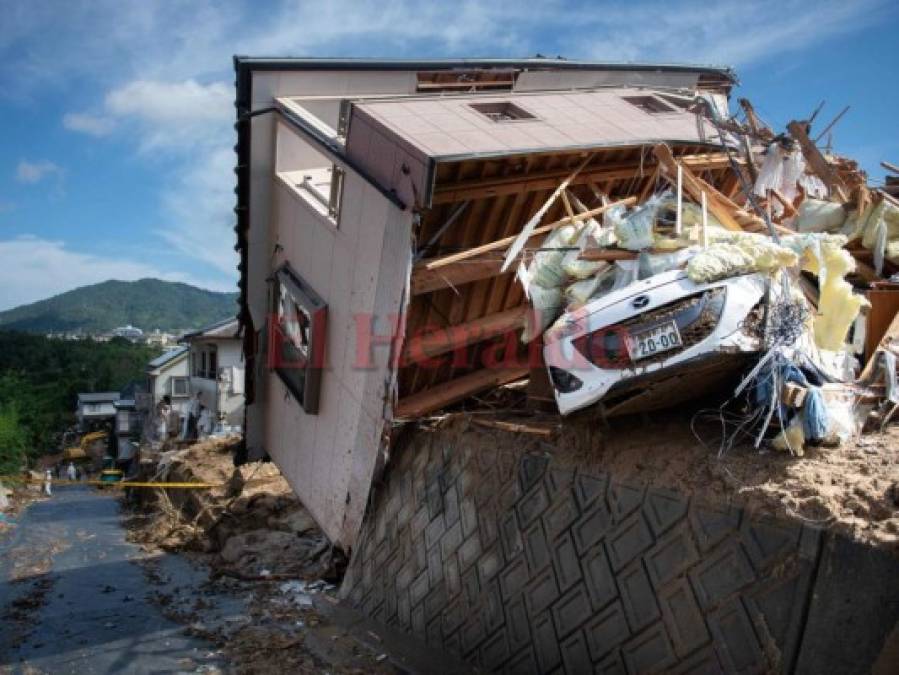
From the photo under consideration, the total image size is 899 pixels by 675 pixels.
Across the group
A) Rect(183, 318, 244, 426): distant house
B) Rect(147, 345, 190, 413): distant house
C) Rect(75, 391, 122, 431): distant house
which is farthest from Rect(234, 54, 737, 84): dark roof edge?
Rect(75, 391, 122, 431): distant house

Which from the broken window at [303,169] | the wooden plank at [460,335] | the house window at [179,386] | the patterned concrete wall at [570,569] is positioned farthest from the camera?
the house window at [179,386]

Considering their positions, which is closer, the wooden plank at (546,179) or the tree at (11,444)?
the wooden plank at (546,179)

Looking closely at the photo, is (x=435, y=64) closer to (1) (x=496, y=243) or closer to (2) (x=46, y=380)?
(1) (x=496, y=243)

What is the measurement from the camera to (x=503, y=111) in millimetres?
8250

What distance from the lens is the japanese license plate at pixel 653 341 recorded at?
5062 millimetres

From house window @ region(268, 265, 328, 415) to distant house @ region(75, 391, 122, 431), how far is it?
54233 mm

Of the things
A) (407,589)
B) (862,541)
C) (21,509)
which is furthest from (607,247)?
Result: (21,509)

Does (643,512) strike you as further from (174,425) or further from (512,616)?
(174,425)

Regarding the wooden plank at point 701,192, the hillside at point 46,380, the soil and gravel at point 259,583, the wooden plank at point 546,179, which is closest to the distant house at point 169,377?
the hillside at point 46,380

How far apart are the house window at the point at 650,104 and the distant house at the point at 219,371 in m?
27.1

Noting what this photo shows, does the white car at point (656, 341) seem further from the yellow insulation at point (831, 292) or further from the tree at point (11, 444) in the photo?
the tree at point (11, 444)

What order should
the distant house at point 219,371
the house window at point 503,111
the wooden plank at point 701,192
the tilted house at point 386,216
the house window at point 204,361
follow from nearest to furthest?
the wooden plank at point 701,192 → the tilted house at point 386,216 → the house window at point 503,111 → the distant house at point 219,371 → the house window at point 204,361

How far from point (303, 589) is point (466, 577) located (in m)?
4.53

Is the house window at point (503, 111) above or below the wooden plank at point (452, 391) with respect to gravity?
above
